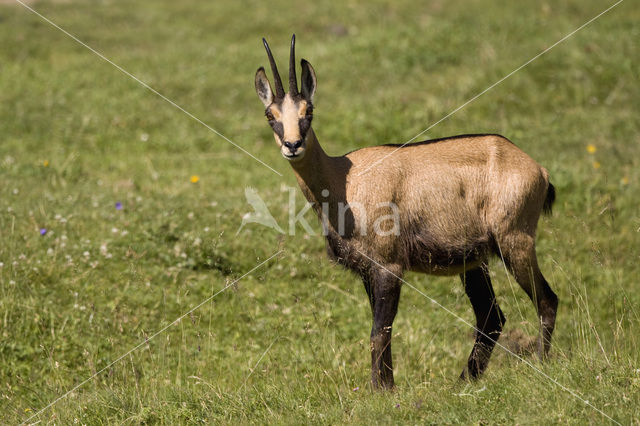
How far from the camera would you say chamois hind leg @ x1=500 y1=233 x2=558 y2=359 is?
548 centimetres

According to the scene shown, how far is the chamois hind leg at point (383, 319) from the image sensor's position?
5.30 meters

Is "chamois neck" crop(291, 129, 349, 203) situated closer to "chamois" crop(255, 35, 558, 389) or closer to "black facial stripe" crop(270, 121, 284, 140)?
"chamois" crop(255, 35, 558, 389)

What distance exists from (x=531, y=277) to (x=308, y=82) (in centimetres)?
213

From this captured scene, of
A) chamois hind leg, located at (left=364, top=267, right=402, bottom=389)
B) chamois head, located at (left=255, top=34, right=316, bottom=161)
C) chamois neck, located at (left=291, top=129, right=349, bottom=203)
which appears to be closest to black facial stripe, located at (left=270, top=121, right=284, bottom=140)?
chamois head, located at (left=255, top=34, right=316, bottom=161)

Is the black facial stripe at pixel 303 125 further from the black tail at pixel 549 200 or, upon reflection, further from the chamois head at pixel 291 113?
the black tail at pixel 549 200

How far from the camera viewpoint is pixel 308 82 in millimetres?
5523

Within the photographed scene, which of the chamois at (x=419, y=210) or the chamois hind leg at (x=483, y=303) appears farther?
the chamois hind leg at (x=483, y=303)

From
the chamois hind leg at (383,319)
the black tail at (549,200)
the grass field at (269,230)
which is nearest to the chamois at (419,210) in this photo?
the chamois hind leg at (383,319)

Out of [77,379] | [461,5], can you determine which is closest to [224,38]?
[461,5]

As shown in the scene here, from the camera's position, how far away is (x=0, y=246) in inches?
267

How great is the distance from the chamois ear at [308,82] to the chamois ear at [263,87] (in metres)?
0.25

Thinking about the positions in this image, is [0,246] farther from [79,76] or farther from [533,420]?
[79,76]

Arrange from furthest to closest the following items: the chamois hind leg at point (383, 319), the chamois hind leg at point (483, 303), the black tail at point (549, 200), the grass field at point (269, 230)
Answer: the chamois hind leg at point (483, 303), the black tail at point (549, 200), the chamois hind leg at point (383, 319), the grass field at point (269, 230)

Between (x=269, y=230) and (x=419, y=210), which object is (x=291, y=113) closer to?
(x=419, y=210)
